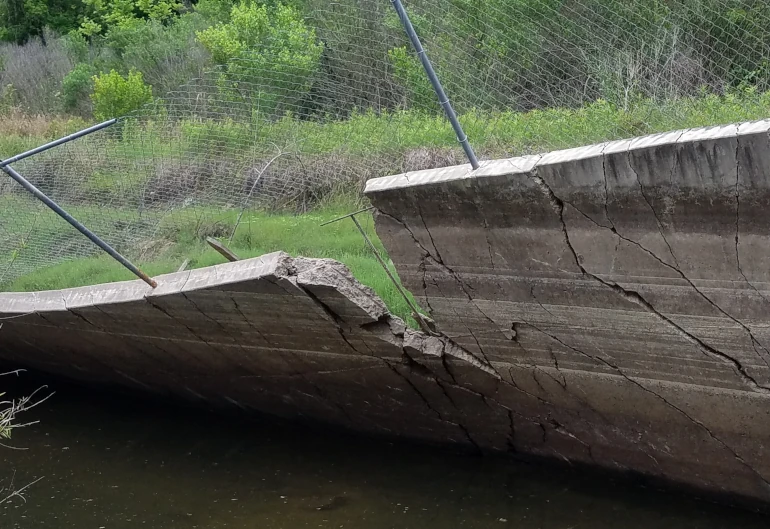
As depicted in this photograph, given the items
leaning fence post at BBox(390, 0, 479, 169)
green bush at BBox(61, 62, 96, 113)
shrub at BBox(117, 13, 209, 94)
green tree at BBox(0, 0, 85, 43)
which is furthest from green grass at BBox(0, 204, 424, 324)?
green tree at BBox(0, 0, 85, 43)

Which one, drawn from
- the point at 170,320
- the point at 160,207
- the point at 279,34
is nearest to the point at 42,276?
the point at 160,207

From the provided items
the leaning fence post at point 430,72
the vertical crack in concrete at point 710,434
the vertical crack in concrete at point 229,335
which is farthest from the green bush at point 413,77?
the vertical crack in concrete at point 710,434

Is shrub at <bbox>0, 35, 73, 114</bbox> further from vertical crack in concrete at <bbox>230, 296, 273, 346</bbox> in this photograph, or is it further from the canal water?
vertical crack in concrete at <bbox>230, 296, 273, 346</bbox>

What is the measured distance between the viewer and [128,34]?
21078 millimetres

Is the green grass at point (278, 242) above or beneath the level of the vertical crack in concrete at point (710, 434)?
above

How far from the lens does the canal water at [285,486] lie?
17.3ft

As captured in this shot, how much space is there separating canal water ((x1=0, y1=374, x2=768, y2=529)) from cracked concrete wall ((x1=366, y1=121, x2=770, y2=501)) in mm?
278

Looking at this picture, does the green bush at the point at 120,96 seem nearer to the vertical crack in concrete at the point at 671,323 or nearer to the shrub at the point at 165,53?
the shrub at the point at 165,53

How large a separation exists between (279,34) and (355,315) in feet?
7.81

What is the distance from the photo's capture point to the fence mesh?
4684 millimetres

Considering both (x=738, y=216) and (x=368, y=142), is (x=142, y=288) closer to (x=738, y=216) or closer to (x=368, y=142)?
(x=368, y=142)

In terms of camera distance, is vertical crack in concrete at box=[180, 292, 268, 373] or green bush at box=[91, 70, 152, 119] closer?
vertical crack in concrete at box=[180, 292, 268, 373]

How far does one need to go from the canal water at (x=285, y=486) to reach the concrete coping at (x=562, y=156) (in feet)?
6.77

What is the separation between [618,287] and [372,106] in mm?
2256
